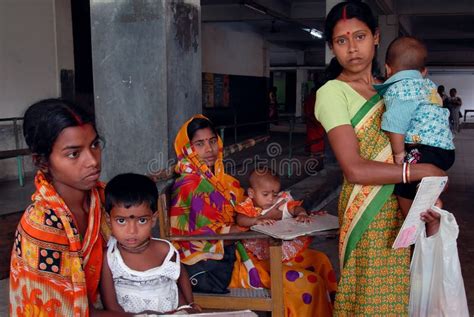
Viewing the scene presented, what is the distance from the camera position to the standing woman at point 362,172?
5.57ft

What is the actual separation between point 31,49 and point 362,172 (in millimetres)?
6121

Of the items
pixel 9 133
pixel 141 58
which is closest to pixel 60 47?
pixel 9 133

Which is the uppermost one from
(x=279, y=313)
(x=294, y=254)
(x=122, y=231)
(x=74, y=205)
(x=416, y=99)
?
(x=416, y=99)

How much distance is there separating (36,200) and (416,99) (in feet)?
3.92

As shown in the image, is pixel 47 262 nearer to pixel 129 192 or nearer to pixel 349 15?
pixel 129 192

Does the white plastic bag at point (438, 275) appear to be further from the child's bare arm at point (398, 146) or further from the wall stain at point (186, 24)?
the wall stain at point (186, 24)

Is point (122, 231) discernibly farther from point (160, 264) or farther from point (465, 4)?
point (465, 4)

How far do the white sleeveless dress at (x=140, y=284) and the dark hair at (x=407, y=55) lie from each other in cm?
110

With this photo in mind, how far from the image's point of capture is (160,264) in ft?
5.74

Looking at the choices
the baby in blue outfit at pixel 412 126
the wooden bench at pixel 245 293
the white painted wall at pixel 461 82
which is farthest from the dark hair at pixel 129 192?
the white painted wall at pixel 461 82

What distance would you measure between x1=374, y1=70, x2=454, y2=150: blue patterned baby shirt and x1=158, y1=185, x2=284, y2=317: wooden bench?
26.6 inches

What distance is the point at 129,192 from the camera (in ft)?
5.46

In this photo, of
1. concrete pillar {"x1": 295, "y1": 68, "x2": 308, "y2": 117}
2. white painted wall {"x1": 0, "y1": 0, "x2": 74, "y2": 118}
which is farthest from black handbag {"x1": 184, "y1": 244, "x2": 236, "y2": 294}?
concrete pillar {"x1": 295, "y1": 68, "x2": 308, "y2": 117}

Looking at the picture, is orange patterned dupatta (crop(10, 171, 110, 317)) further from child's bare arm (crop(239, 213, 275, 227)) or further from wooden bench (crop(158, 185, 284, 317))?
child's bare arm (crop(239, 213, 275, 227))
